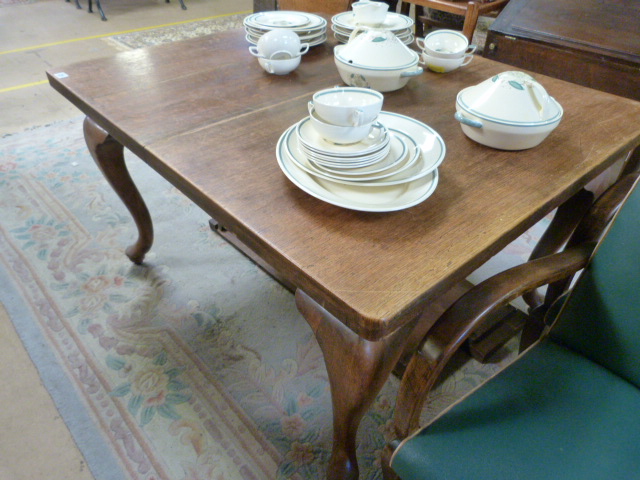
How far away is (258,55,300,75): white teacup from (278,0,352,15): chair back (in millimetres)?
670

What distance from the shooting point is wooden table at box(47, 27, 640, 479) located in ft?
1.82

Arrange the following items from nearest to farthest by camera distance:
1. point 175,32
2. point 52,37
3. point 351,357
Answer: point 351,357 → point 52,37 → point 175,32

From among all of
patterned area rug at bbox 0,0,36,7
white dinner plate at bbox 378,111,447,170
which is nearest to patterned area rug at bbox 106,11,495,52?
patterned area rug at bbox 0,0,36,7

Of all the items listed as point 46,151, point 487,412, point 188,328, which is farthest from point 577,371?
point 46,151

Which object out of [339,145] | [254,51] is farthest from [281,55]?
[339,145]

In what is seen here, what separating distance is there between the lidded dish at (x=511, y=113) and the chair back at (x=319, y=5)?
0.98 meters

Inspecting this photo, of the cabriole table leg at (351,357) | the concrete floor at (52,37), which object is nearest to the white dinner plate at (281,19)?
the cabriole table leg at (351,357)

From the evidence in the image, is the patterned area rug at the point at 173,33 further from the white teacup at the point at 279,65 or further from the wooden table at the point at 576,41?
the white teacup at the point at 279,65

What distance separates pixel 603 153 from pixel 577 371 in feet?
1.22

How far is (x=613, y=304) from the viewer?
666 millimetres

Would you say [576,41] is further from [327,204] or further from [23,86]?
[23,86]

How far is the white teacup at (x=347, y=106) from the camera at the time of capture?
65 centimetres

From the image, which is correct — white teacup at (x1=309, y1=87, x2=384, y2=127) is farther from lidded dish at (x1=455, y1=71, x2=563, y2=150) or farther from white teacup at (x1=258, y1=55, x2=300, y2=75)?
white teacup at (x1=258, y1=55, x2=300, y2=75)

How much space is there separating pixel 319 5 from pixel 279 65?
805mm
